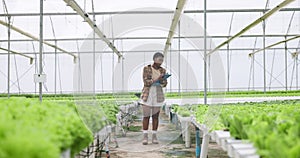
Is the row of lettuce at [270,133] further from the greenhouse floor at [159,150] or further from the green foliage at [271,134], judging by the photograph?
the greenhouse floor at [159,150]

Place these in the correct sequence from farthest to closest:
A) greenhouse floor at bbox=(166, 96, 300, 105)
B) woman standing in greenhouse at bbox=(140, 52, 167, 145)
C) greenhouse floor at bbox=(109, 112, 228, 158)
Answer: greenhouse floor at bbox=(166, 96, 300, 105) → greenhouse floor at bbox=(109, 112, 228, 158) → woman standing in greenhouse at bbox=(140, 52, 167, 145)

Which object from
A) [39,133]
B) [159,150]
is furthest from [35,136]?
[159,150]

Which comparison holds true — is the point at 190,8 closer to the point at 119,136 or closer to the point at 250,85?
the point at 119,136

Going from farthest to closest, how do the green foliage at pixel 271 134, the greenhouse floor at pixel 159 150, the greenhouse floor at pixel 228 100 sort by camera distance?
1. the greenhouse floor at pixel 228 100
2. the greenhouse floor at pixel 159 150
3. the green foliage at pixel 271 134

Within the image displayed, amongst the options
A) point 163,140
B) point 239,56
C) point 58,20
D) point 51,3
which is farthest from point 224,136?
point 239,56

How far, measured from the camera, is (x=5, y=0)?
470 inches

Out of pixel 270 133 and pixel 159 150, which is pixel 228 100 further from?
pixel 270 133

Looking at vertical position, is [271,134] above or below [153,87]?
below

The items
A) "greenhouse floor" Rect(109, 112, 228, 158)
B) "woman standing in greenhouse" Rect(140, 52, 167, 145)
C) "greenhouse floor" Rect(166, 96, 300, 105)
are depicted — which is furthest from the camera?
"greenhouse floor" Rect(166, 96, 300, 105)

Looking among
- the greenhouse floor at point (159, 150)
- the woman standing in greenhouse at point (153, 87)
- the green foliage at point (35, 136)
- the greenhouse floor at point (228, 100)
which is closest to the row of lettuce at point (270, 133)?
the green foliage at point (35, 136)

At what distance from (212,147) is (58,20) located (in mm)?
8557

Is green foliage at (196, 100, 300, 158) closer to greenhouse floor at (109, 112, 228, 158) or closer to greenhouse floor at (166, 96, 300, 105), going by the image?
greenhouse floor at (166, 96, 300, 105)

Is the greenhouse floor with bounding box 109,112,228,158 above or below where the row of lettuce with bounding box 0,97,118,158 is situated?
below

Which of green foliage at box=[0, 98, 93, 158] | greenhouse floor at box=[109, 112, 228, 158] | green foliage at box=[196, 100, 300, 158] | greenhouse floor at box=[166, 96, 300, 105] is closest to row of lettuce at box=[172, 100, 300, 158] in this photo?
green foliage at box=[196, 100, 300, 158]
